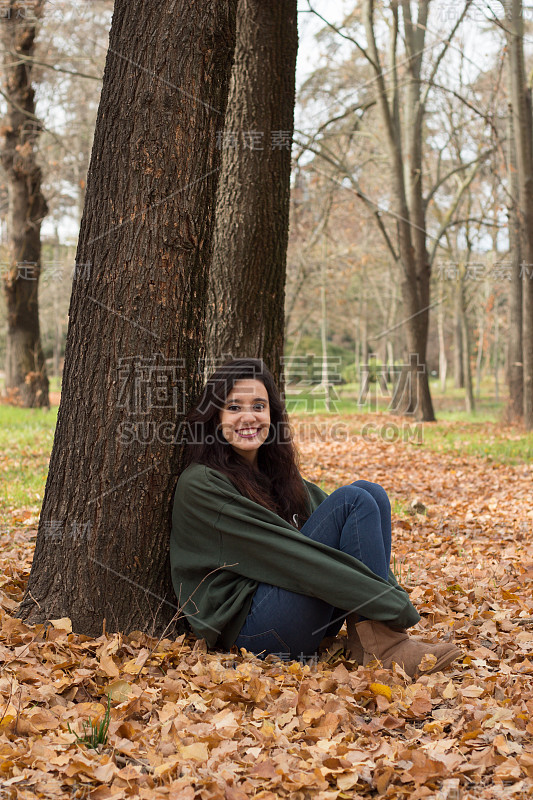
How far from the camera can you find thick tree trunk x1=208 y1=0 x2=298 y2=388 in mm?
5203

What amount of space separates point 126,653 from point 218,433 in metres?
1.07

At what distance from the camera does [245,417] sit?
3.46 m

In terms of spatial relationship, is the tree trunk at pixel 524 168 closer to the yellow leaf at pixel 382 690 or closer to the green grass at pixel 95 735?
the yellow leaf at pixel 382 690

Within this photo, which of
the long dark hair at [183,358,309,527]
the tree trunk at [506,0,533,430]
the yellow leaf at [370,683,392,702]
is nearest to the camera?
the yellow leaf at [370,683,392,702]

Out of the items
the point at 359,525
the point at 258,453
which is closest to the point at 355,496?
Answer: the point at 359,525

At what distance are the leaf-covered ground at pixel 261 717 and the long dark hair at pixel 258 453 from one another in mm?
756

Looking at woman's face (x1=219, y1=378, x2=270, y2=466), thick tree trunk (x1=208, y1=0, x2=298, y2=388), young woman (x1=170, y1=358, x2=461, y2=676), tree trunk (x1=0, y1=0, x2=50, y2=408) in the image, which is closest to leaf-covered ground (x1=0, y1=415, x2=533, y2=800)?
young woman (x1=170, y1=358, x2=461, y2=676)

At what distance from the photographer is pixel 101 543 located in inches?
128

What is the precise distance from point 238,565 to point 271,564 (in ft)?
0.51

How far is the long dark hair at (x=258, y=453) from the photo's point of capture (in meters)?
3.41

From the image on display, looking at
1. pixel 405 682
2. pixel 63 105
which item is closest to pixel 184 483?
pixel 405 682

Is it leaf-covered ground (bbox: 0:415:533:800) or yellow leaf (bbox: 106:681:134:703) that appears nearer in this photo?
leaf-covered ground (bbox: 0:415:533:800)

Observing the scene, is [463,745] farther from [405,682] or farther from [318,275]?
[318,275]

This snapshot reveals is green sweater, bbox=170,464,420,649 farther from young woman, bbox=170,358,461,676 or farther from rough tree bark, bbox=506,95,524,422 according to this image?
rough tree bark, bbox=506,95,524,422
